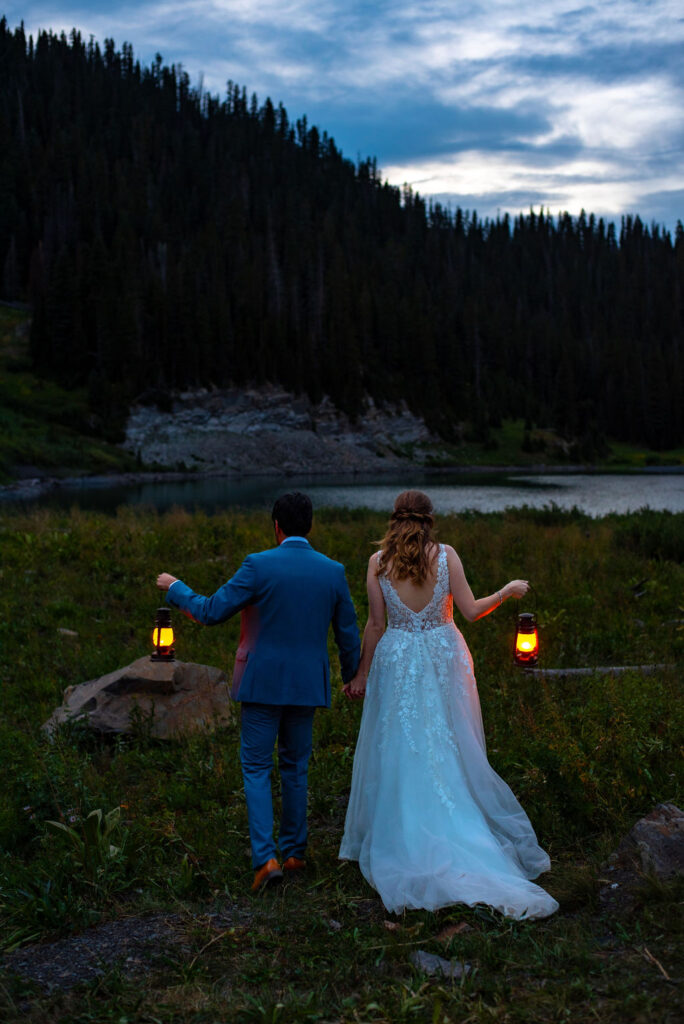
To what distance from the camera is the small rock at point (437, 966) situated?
3888mm

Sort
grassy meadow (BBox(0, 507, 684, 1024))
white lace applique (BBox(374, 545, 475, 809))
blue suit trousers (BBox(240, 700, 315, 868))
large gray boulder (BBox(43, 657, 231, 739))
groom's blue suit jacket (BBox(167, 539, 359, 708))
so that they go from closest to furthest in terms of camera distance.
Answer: grassy meadow (BBox(0, 507, 684, 1024)) < groom's blue suit jacket (BBox(167, 539, 359, 708)) < blue suit trousers (BBox(240, 700, 315, 868)) < white lace applique (BBox(374, 545, 475, 809)) < large gray boulder (BBox(43, 657, 231, 739))

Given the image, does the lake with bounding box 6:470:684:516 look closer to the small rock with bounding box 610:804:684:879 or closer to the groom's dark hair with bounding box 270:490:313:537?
the groom's dark hair with bounding box 270:490:313:537

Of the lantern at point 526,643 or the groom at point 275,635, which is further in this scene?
the lantern at point 526,643

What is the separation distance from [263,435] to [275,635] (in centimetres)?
7861

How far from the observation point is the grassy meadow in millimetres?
3723

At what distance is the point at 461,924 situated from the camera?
4.44 m

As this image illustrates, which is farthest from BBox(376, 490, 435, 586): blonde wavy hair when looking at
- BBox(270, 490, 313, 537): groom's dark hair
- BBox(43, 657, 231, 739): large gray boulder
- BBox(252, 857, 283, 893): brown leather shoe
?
BBox(43, 657, 231, 739): large gray boulder

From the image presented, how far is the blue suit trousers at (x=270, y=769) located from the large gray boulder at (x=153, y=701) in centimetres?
291

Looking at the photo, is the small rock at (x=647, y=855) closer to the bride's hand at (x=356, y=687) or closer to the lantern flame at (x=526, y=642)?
the bride's hand at (x=356, y=687)

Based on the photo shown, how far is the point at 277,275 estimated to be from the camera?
115 m

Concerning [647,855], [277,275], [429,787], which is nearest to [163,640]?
[429,787]

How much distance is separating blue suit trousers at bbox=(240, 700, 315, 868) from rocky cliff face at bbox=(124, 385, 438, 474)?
6742 cm

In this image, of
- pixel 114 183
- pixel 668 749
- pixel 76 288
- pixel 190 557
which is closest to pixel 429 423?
pixel 76 288

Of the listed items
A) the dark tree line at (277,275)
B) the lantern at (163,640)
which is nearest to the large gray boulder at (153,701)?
the lantern at (163,640)
